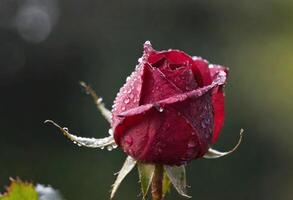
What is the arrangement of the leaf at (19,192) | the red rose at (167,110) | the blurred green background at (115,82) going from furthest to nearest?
the blurred green background at (115,82) → the leaf at (19,192) → the red rose at (167,110)

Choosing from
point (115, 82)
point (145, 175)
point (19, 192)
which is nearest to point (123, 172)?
point (145, 175)

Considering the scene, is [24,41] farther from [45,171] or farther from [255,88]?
[255,88]

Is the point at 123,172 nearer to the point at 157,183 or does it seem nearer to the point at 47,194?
the point at 157,183

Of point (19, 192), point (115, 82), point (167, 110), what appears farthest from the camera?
point (115, 82)

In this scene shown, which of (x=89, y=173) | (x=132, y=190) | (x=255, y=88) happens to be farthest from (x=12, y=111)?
(x=255, y=88)

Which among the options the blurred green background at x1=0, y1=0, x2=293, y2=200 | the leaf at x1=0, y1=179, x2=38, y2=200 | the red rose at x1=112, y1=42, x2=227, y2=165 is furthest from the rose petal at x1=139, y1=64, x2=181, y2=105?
the blurred green background at x1=0, y1=0, x2=293, y2=200

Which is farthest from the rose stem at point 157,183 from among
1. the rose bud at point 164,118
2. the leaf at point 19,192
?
the leaf at point 19,192

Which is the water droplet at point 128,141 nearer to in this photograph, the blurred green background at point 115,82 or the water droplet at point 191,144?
the water droplet at point 191,144
